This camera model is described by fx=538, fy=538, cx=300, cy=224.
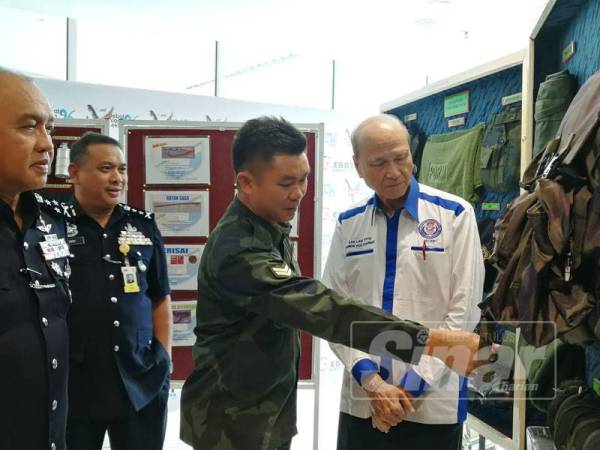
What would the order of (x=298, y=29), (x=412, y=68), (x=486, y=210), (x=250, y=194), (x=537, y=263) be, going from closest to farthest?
(x=537, y=263) → (x=250, y=194) → (x=486, y=210) → (x=298, y=29) → (x=412, y=68)

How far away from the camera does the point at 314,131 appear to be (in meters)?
3.00

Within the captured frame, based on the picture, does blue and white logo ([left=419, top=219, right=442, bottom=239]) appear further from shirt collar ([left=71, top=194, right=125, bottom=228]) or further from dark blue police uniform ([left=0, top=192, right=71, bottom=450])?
shirt collar ([left=71, top=194, right=125, bottom=228])

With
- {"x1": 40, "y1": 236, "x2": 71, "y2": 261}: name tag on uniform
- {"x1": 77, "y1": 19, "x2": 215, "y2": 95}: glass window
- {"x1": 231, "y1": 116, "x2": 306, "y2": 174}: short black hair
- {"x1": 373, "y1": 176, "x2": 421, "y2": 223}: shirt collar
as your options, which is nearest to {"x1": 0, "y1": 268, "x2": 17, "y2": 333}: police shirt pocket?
{"x1": 40, "y1": 236, "x2": 71, "y2": 261}: name tag on uniform

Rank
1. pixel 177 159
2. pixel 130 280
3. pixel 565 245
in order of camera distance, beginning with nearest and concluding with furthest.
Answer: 1. pixel 565 245
2. pixel 130 280
3. pixel 177 159

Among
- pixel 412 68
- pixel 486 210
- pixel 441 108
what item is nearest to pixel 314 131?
pixel 441 108

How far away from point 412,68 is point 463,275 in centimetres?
552

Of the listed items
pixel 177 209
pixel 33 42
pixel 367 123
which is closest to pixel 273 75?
pixel 33 42

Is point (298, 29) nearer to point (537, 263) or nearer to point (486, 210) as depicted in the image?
point (486, 210)

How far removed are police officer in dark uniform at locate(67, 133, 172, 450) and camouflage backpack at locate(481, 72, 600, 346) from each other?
4.95ft

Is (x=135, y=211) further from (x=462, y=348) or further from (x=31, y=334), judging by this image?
(x=462, y=348)

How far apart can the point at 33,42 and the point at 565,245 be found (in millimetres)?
5239

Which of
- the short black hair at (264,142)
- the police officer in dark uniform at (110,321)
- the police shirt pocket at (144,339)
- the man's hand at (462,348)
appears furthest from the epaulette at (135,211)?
the man's hand at (462,348)

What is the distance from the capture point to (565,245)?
39.0 inches

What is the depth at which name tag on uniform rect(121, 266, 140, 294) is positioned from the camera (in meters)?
2.16
